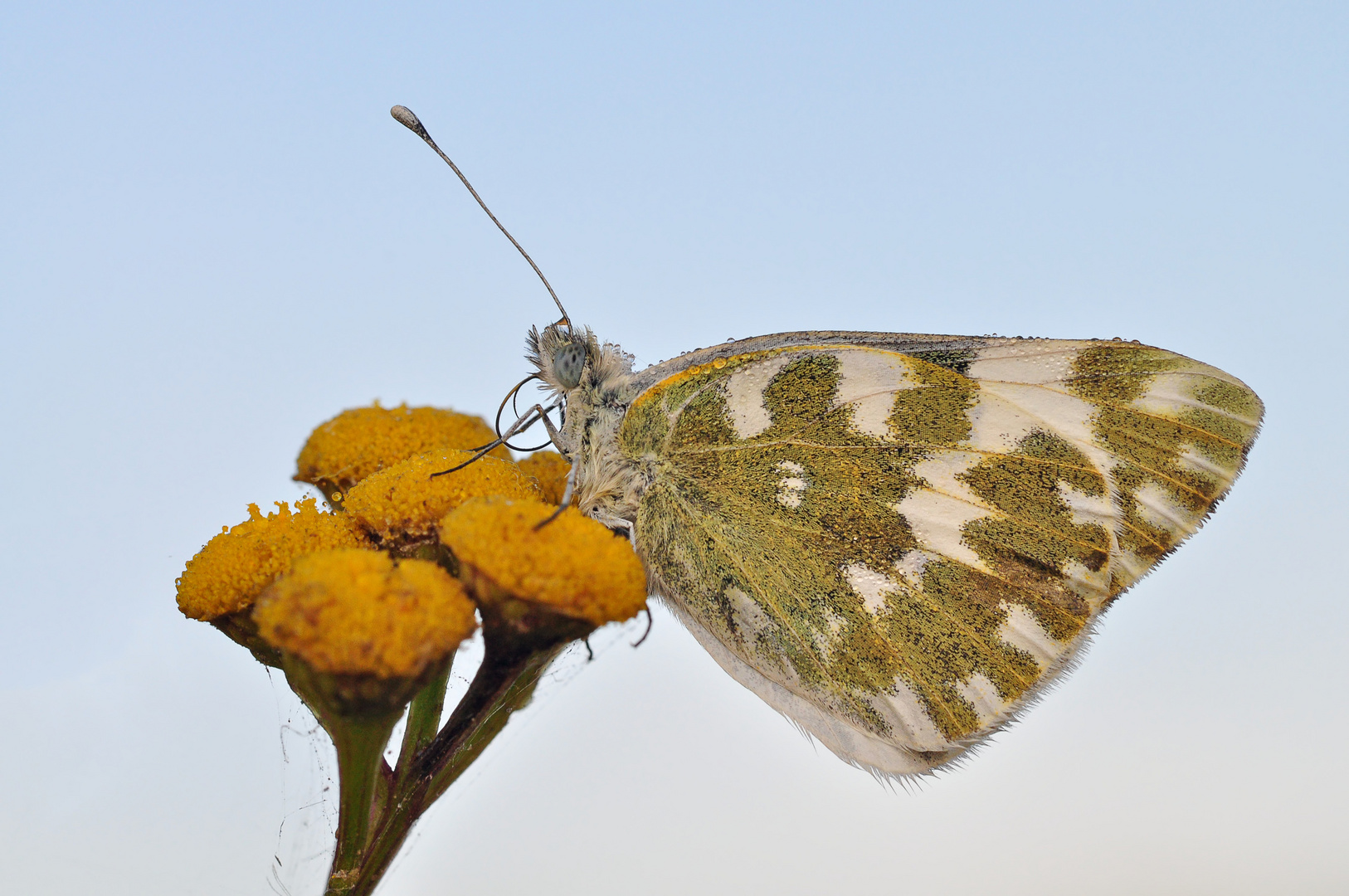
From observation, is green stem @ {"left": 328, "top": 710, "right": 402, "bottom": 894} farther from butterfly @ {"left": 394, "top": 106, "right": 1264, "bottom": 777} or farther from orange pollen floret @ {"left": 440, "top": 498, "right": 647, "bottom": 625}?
butterfly @ {"left": 394, "top": 106, "right": 1264, "bottom": 777}

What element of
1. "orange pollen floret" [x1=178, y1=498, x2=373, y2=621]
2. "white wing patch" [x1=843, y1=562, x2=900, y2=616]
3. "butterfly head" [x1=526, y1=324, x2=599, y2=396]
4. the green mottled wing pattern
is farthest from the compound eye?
"white wing patch" [x1=843, y1=562, x2=900, y2=616]

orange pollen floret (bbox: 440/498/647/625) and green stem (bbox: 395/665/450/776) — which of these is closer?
orange pollen floret (bbox: 440/498/647/625)

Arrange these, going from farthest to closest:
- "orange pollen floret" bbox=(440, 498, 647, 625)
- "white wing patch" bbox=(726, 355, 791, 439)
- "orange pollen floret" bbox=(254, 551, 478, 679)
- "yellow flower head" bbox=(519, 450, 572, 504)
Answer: "white wing patch" bbox=(726, 355, 791, 439)
"yellow flower head" bbox=(519, 450, 572, 504)
"orange pollen floret" bbox=(440, 498, 647, 625)
"orange pollen floret" bbox=(254, 551, 478, 679)

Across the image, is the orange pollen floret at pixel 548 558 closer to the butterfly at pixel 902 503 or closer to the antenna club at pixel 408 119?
the butterfly at pixel 902 503

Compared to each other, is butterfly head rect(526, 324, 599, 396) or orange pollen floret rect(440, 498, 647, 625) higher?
butterfly head rect(526, 324, 599, 396)

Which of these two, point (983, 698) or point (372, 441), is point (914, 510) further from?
point (372, 441)

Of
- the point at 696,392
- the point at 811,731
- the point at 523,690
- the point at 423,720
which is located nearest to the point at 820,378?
the point at 696,392
